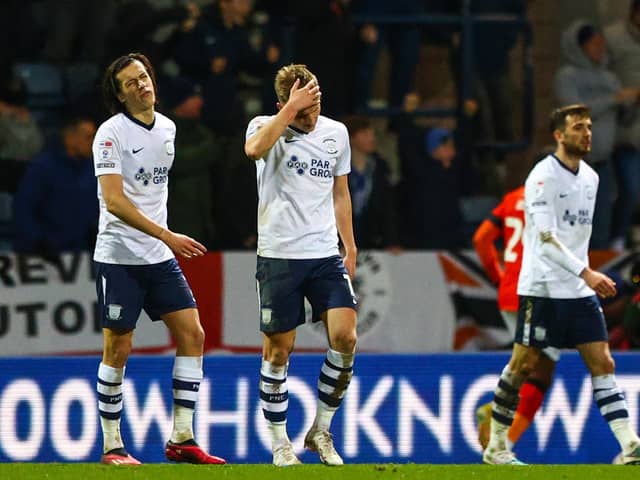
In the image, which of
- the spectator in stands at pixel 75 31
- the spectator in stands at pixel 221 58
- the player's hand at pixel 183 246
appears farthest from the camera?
the spectator in stands at pixel 75 31

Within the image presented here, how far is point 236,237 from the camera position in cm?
1407

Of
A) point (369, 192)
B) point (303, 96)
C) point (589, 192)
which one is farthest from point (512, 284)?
point (303, 96)

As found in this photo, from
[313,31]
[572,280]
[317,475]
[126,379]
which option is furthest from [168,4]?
[317,475]

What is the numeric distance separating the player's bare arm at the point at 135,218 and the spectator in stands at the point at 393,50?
590cm

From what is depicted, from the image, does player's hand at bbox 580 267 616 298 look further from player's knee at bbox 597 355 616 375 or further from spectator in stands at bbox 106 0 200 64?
spectator in stands at bbox 106 0 200 64

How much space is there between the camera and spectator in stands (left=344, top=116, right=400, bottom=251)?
13.9 m

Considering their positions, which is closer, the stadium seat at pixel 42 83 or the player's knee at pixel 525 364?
the player's knee at pixel 525 364

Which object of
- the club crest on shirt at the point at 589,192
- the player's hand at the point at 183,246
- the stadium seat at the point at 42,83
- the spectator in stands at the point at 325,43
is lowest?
the player's hand at the point at 183,246

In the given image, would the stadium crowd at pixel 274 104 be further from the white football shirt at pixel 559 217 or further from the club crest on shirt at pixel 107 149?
the club crest on shirt at pixel 107 149

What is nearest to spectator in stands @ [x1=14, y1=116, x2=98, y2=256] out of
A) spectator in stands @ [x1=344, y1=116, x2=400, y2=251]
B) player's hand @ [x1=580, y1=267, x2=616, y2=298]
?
spectator in stands @ [x1=344, y1=116, x2=400, y2=251]

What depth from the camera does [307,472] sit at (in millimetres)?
8758

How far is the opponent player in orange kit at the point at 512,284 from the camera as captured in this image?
10.9m

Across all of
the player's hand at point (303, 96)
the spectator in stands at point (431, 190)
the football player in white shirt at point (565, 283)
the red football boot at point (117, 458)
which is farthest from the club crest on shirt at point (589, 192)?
the spectator in stands at point (431, 190)

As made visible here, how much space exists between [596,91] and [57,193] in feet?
14.7
